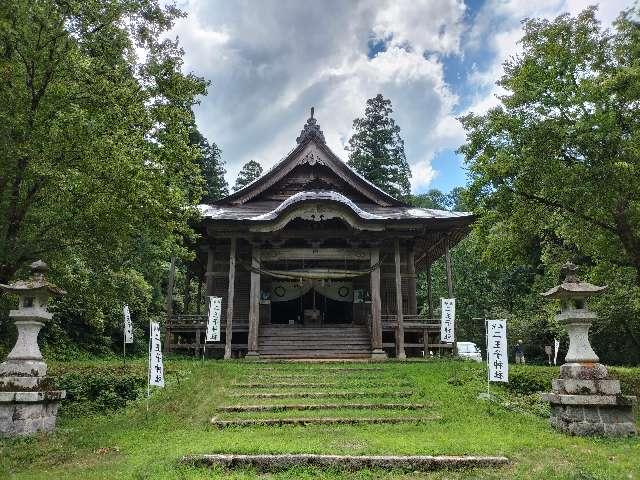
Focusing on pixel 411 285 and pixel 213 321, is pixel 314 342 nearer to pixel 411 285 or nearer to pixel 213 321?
pixel 213 321

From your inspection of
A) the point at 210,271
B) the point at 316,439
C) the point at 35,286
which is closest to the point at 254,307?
the point at 210,271

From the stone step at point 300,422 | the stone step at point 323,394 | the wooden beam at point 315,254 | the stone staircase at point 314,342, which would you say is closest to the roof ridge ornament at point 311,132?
the wooden beam at point 315,254

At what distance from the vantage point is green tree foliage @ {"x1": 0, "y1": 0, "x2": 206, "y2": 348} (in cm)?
852

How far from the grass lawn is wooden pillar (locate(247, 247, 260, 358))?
3.77m

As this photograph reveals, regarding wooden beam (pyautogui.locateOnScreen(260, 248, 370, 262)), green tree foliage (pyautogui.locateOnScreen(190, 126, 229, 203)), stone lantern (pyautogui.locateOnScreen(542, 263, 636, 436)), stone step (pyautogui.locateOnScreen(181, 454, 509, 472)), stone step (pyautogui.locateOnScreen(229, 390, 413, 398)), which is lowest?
stone step (pyautogui.locateOnScreen(181, 454, 509, 472))

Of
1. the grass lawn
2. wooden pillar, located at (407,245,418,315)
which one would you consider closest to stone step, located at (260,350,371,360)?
the grass lawn

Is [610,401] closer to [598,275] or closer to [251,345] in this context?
[598,275]

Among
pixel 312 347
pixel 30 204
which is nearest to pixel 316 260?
pixel 312 347

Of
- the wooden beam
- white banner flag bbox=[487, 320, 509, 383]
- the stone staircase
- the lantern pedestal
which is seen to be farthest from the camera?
the wooden beam

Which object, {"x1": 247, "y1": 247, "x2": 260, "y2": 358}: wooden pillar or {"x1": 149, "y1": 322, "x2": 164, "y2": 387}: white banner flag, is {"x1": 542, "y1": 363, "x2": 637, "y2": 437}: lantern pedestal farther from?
{"x1": 247, "y1": 247, "x2": 260, "y2": 358}: wooden pillar

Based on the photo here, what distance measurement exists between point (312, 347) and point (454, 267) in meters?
20.9

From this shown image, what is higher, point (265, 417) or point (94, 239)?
point (94, 239)

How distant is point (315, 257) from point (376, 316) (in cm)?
319

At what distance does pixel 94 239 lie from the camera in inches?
376
